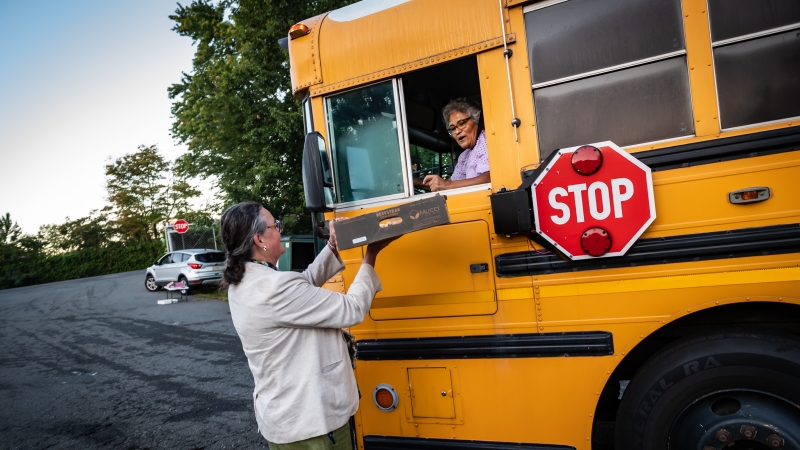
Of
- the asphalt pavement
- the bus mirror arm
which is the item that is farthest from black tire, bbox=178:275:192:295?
the bus mirror arm

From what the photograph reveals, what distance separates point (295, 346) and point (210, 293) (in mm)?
15896

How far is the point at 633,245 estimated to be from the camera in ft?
6.76

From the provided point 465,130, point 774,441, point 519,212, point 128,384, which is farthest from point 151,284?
point 774,441

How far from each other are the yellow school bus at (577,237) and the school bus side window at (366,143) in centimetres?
1

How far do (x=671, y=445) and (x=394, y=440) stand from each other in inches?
50.4

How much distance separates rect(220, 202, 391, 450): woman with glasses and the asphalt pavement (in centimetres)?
248

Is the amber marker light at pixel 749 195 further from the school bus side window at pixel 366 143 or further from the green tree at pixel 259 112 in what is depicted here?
the green tree at pixel 259 112

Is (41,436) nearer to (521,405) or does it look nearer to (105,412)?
(105,412)

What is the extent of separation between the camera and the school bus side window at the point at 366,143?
2.54 meters

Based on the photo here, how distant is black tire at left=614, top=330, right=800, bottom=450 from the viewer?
1.88m

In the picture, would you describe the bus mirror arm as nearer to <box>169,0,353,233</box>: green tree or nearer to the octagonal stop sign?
the octagonal stop sign

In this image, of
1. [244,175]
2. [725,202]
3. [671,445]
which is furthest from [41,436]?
[244,175]

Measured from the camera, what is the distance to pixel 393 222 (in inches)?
83.1

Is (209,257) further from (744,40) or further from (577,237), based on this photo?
(744,40)
